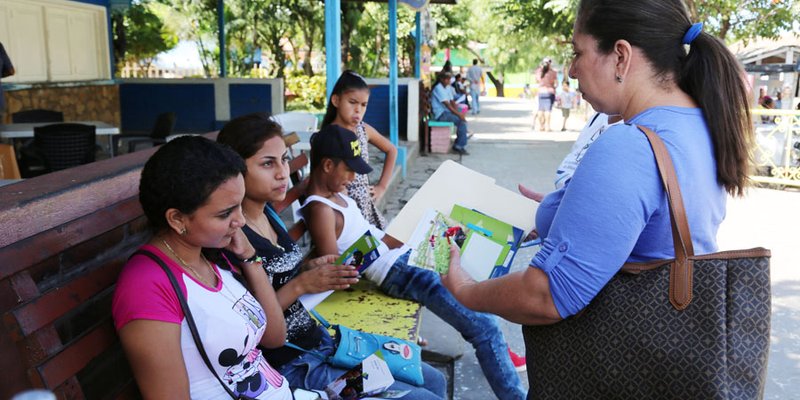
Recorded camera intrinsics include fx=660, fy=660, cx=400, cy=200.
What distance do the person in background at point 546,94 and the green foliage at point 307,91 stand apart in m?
6.03

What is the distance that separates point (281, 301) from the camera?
221 centimetres

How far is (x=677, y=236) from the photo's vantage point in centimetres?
134

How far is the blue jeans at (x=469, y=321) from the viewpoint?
2957mm

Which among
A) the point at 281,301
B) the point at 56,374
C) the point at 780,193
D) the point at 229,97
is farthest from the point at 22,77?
the point at 780,193

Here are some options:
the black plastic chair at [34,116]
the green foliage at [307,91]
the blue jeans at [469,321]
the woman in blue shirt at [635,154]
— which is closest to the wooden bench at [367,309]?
the blue jeans at [469,321]

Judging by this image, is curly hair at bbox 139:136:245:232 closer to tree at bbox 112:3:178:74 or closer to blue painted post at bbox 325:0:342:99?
blue painted post at bbox 325:0:342:99

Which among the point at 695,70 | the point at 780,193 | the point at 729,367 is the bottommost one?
the point at 780,193

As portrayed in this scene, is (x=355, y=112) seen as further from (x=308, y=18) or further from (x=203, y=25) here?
(x=203, y=25)

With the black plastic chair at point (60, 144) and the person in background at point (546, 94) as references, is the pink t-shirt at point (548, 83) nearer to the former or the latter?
the person in background at point (546, 94)

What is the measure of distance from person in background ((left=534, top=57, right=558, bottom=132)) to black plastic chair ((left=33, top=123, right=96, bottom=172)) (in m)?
11.9

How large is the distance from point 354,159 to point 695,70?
182 cm

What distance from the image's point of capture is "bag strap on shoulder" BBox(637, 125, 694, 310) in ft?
4.35

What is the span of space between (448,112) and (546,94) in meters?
4.51

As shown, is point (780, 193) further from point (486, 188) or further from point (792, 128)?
point (486, 188)
